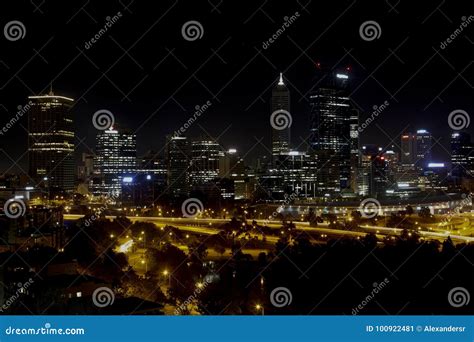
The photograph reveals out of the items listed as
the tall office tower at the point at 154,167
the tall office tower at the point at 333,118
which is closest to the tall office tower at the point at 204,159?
A: the tall office tower at the point at 154,167

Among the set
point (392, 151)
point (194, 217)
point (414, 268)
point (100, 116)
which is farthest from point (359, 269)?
point (392, 151)

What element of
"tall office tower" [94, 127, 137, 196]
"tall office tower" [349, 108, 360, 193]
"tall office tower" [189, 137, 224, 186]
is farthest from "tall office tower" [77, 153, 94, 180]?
"tall office tower" [349, 108, 360, 193]

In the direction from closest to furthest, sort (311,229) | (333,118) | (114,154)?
(311,229) < (114,154) < (333,118)

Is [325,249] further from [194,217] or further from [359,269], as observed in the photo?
[194,217]

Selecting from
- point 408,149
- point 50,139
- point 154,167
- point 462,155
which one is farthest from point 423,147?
point 50,139

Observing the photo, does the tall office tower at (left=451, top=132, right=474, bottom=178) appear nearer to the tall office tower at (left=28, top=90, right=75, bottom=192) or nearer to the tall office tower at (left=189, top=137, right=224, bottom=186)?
the tall office tower at (left=189, top=137, right=224, bottom=186)

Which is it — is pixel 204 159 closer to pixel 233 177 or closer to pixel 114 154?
pixel 233 177

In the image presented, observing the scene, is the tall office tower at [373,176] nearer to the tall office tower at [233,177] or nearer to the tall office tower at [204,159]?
the tall office tower at [233,177]
